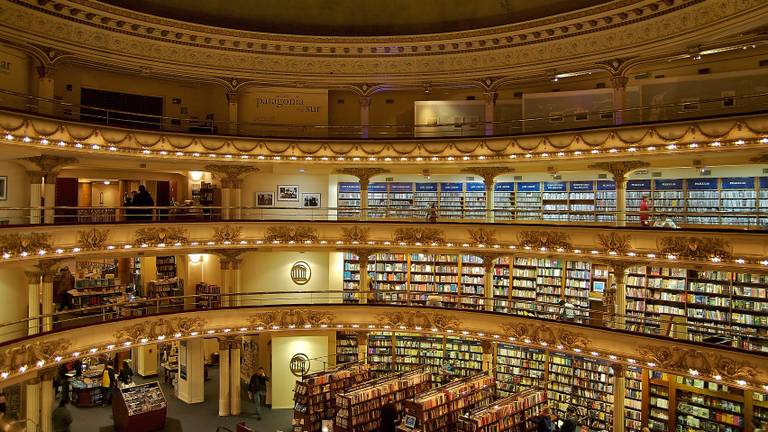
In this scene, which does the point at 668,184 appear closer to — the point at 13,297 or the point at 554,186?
the point at 554,186

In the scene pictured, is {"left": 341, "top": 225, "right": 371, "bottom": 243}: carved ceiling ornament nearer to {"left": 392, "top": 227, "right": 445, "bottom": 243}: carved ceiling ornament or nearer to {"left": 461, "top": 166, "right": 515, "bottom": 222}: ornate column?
{"left": 392, "top": 227, "right": 445, "bottom": 243}: carved ceiling ornament

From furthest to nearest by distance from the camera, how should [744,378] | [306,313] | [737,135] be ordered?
1. [306,313]
2. [737,135]
3. [744,378]

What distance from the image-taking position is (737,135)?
12.7 m

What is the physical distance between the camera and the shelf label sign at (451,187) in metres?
20.6

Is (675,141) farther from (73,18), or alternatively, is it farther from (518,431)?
(73,18)

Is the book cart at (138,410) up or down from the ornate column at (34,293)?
down

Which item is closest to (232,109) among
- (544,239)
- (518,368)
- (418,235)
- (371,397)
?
(418,235)

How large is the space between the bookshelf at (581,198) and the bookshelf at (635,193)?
3.45 ft

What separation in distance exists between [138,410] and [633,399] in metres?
13.2

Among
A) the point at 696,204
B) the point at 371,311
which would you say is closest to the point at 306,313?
the point at 371,311

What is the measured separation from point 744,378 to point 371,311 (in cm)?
977

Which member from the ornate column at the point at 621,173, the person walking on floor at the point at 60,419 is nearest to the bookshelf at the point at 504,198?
the ornate column at the point at 621,173

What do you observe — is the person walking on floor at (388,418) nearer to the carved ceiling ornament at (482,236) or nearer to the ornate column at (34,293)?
the carved ceiling ornament at (482,236)

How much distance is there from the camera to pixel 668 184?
55.4ft
